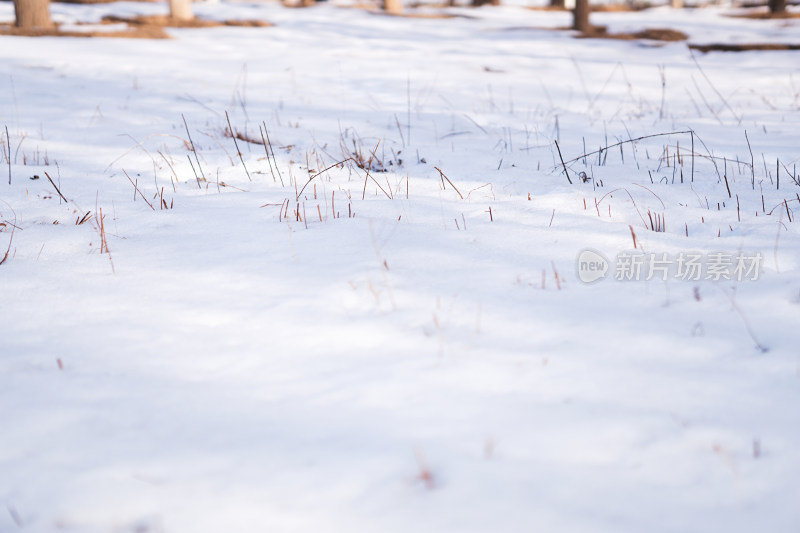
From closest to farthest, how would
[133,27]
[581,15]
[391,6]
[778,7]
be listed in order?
1. [133,27]
2. [581,15]
3. [778,7]
4. [391,6]

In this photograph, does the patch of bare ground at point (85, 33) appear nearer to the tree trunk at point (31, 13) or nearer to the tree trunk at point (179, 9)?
the tree trunk at point (31, 13)

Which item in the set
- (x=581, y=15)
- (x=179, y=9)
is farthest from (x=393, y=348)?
(x=179, y=9)

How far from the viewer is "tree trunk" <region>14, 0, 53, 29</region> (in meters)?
10.4

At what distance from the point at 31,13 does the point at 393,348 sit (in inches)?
486

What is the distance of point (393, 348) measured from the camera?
1.76 meters

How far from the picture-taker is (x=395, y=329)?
Result: 187 cm

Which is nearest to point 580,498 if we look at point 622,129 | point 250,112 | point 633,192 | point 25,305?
point 25,305

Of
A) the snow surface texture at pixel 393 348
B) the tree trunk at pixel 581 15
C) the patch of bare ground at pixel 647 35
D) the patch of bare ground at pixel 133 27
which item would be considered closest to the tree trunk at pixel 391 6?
the patch of bare ground at pixel 133 27

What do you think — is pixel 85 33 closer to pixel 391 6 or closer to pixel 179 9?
pixel 179 9

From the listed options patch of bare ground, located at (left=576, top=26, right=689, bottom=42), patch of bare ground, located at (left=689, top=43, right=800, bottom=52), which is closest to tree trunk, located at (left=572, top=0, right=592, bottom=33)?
patch of bare ground, located at (left=576, top=26, right=689, bottom=42)

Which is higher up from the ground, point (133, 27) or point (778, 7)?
point (778, 7)

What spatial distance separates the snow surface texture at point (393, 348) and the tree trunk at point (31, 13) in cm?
857

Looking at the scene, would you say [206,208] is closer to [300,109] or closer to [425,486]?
[425,486]

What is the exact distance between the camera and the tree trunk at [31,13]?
1041 centimetres
